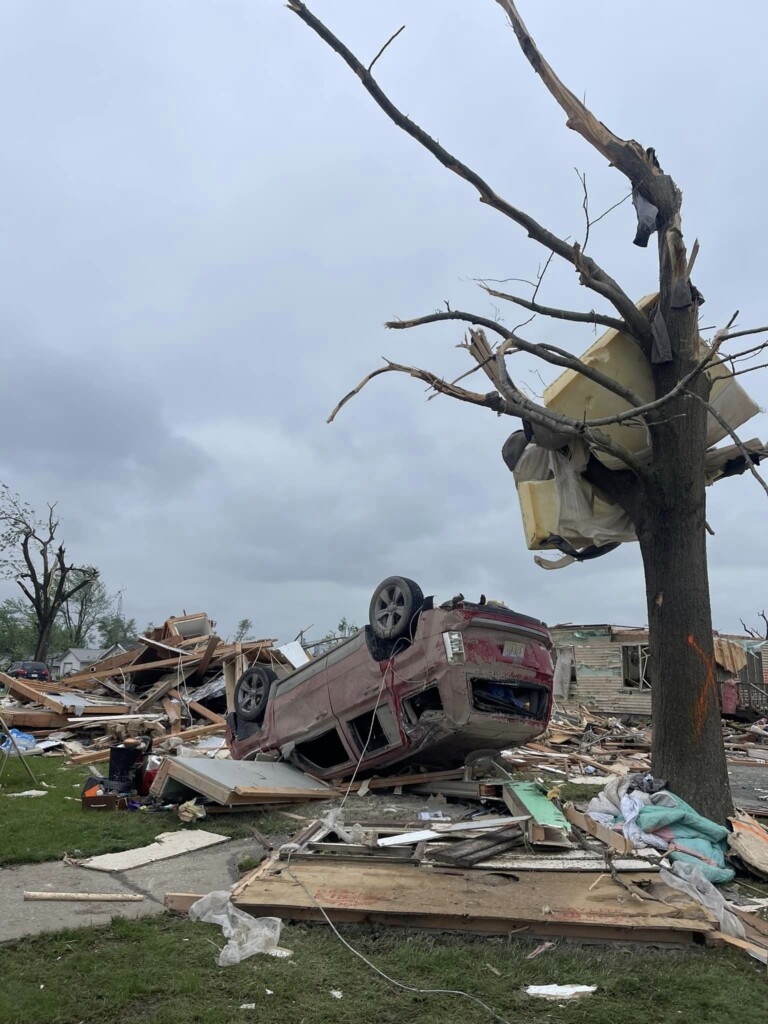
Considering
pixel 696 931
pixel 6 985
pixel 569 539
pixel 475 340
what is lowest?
pixel 6 985

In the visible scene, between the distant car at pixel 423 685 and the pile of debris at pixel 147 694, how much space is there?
5.95 meters

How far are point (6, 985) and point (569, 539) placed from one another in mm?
6298

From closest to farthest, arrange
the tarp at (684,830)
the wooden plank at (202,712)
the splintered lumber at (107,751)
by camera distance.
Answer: the tarp at (684,830), the splintered lumber at (107,751), the wooden plank at (202,712)

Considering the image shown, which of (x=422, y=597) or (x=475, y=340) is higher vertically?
(x=475, y=340)

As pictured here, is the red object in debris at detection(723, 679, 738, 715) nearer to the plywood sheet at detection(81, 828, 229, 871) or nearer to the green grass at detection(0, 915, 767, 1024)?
the plywood sheet at detection(81, 828, 229, 871)

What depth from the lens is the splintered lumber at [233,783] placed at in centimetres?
801

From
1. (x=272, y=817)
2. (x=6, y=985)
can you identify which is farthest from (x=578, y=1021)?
(x=272, y=817)

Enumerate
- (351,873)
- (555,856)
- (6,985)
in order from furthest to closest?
(555,856) < (351,873) < (6,985)

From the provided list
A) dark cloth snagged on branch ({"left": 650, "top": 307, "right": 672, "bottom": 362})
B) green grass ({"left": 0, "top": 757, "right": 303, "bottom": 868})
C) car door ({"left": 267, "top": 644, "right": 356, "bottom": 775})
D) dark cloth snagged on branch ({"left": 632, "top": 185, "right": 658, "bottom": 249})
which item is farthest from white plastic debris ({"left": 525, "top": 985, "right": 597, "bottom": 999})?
dark cloth snagged on branch ({"left": 632, "top": 185, "right": 658, "bottom": 249})

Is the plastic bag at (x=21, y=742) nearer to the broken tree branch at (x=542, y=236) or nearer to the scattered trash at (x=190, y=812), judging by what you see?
the scattered trash at (x=190, y=812)

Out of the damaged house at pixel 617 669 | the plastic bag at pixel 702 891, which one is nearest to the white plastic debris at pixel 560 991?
the plastic bag at pixel 702 891

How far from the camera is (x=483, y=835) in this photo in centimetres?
609

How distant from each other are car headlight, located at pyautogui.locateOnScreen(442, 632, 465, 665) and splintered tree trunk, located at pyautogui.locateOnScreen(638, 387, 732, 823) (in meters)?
1.84

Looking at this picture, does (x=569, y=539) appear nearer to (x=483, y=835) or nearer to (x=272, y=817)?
(x=483, y=835)
